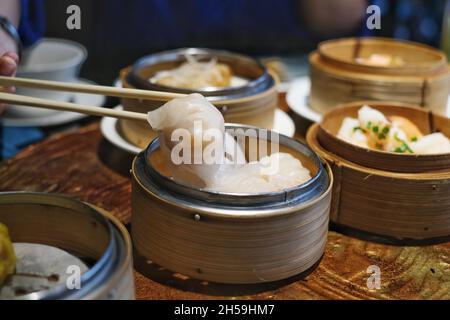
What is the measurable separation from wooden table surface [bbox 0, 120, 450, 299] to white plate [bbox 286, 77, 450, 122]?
4.04 ft

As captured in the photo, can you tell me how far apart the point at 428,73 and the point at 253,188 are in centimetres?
194

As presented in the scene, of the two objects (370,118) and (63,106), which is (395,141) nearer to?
(370,118)

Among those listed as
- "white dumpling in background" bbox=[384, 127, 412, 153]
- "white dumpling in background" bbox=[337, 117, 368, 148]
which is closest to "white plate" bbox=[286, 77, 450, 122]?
"white dumpling in background" bbox=[337, 117, 368, 148]

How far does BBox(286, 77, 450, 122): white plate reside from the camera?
351 centimetres

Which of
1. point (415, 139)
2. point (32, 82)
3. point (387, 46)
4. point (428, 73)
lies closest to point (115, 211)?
point (32, 82)

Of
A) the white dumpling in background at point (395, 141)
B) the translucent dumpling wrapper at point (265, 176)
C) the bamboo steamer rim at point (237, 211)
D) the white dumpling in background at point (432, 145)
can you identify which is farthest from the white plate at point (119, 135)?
the bamboo steamer rim at point (237, 211)

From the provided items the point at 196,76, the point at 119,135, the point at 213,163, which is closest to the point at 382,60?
the point at 196,76

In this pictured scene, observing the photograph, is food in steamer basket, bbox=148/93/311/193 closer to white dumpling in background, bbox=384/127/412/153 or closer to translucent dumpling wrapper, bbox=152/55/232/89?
white dumpling in background, bbox=384/127/412/153

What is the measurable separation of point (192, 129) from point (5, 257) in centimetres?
72

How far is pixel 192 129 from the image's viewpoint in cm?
189

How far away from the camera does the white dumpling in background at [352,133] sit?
2658 mm

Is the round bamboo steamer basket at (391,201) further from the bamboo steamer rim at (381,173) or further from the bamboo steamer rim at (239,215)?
the bamboo steamer rim at (239,215)

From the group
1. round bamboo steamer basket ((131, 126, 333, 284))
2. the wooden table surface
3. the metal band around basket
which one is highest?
the metal band around basket

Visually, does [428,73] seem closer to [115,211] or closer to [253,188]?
[253,188]
